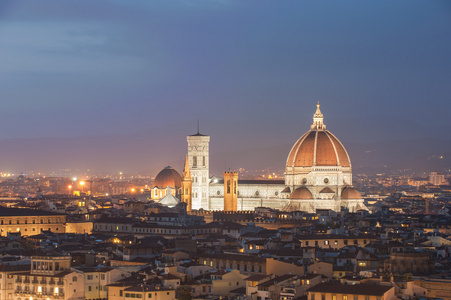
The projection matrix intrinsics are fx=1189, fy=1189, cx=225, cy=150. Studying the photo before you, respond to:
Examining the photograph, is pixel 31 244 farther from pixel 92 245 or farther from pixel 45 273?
pixel 45 273

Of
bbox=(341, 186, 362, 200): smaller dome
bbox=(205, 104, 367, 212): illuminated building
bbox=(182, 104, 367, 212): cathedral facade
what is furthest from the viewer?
bbox=(182, 104, 367, 212): cathedral facade

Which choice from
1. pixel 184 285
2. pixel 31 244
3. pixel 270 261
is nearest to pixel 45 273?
pixel 184 285

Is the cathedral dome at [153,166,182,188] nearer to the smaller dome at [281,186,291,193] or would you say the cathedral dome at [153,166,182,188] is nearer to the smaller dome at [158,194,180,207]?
the smaller dome at [281,186,291,193]

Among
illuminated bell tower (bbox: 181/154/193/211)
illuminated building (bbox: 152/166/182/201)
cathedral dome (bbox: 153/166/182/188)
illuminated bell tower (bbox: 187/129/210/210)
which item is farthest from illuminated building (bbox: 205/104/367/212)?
cathedral dome (bbox: 153/166/182/188)

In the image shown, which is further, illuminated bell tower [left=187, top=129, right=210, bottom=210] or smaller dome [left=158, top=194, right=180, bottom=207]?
illuminated bell tower [left=187, top=129, right=210, bottom=210]

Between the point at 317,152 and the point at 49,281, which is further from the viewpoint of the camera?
the point at 317,152

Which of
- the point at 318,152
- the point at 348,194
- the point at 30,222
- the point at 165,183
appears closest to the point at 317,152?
the point at 318,152

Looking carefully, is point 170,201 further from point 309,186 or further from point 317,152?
point 317,152

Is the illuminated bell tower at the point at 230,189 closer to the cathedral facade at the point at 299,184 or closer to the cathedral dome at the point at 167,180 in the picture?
the cathedral facade at the point at 299,184
